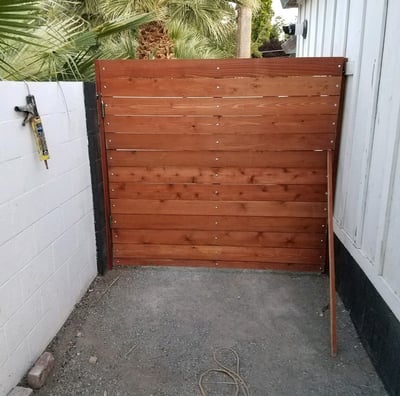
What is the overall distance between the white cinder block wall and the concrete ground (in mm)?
214

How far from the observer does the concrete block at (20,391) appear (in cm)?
195

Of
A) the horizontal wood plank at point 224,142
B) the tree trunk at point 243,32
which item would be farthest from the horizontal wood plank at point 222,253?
the tree trunk at point 243,32

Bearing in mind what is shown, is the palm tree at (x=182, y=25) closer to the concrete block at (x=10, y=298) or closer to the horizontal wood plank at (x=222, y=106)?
the horizontal wood plank at (x=222, y=106)

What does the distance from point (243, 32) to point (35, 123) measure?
7972 millimetres

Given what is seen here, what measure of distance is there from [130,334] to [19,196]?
1123mm

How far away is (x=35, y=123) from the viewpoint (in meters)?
2.15

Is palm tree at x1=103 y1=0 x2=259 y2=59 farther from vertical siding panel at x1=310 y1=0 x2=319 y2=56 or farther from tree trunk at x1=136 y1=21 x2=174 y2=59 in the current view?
vertical siding panel at x1=310 y1=0 x2=319 y2=56

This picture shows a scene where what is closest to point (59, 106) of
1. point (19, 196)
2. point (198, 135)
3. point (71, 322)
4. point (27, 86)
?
point (27, 86)

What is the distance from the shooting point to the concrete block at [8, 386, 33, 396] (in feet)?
6.39

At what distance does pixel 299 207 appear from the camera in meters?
3.27

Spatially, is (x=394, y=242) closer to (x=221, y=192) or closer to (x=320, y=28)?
(x=221, y=192)

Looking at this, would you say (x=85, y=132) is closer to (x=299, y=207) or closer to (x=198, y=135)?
(x=198, y=135)

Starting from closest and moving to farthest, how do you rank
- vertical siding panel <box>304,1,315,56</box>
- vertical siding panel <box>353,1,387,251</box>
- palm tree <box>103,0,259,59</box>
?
vertical siding panel <box>353,1,387,251</box>
vertical siding panel <box>304,1,315,56</box>
palm tree <box>103,0,259,59</box>

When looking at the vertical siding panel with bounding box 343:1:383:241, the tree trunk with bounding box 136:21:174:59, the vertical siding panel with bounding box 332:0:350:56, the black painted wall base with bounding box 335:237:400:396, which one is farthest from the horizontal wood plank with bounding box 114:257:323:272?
the tree trunk with bounding box 136:21:174:59
